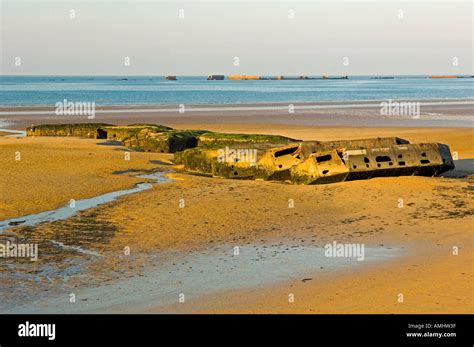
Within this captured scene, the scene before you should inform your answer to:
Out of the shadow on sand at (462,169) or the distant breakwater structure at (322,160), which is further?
the shadow on sand at (462,169)

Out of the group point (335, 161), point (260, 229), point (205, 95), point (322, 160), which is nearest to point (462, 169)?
point (335, 161)

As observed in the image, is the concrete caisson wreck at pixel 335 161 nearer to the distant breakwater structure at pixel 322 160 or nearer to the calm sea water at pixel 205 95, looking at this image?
the distant breakwater structure at pixel 322 160

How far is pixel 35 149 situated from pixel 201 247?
532 inches

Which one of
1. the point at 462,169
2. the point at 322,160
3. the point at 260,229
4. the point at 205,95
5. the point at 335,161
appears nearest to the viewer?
the point at 260,229

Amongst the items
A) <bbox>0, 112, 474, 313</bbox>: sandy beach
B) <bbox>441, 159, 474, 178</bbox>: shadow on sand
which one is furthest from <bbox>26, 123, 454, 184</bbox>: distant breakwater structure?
<bbox>441, 159, 474, 178</bbox>: shadow on sand

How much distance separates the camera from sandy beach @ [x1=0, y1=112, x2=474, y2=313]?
8.44 metres

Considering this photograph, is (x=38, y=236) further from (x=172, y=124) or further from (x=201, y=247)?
(x=172, y=124)

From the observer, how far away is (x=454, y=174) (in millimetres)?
17594

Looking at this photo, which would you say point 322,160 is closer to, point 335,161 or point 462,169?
point 335,161

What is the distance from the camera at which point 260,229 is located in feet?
40.1

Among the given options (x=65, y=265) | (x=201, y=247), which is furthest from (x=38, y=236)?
(x=201, y=247)

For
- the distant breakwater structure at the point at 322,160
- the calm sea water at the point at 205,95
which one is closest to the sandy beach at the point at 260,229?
the distant breakwater structure at the point at 322,160

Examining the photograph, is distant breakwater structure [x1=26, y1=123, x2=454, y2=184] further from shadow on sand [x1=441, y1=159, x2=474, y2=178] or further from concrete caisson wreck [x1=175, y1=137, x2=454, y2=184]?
shadow on sand [x1=441, y1=159, x2=474, y2=178]

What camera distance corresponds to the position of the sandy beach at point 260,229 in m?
8.44
